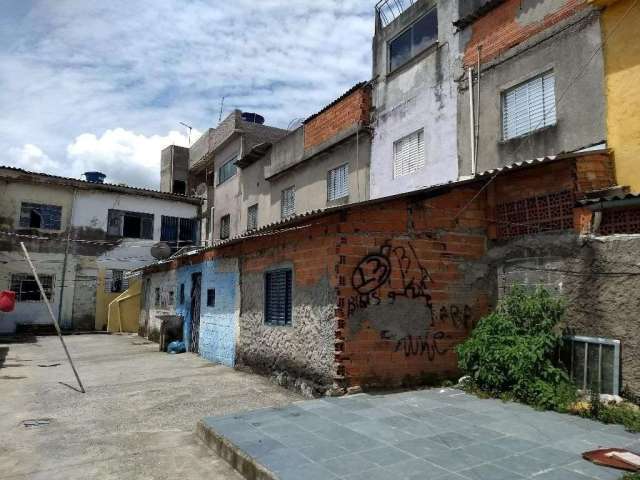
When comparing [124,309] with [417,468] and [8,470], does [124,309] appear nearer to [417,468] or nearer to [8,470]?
[8,470]

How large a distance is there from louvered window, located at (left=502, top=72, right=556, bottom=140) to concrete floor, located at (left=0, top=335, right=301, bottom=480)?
6.69 metres

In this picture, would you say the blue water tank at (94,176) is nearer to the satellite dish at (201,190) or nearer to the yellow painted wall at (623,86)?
the satellite dish at (201,190)

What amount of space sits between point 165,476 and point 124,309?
19597mm

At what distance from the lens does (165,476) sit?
457cm

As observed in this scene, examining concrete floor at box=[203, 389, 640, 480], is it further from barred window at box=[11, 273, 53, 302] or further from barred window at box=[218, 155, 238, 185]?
barred window at box=[11, 273, 53, 302]

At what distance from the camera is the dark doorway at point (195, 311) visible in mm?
14052

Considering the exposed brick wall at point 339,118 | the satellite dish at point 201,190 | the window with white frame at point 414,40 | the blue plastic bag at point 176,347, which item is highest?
the window with white frame at point 414,40

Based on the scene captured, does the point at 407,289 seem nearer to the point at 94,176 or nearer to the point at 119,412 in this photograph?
the point at 119,412

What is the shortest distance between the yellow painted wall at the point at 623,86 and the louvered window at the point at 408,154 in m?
4.90

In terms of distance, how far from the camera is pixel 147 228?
25.7 meters

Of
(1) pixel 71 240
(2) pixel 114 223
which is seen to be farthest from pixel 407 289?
(2) pixel 114 223

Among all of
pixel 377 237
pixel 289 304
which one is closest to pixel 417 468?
pixel 377 237

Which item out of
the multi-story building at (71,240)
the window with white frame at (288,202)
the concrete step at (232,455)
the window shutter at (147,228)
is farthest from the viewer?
the window shutter at (147,228)

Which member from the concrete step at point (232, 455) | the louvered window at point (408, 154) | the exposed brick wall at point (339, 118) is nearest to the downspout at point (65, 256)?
the exposed brick wall at point (339, 118)
